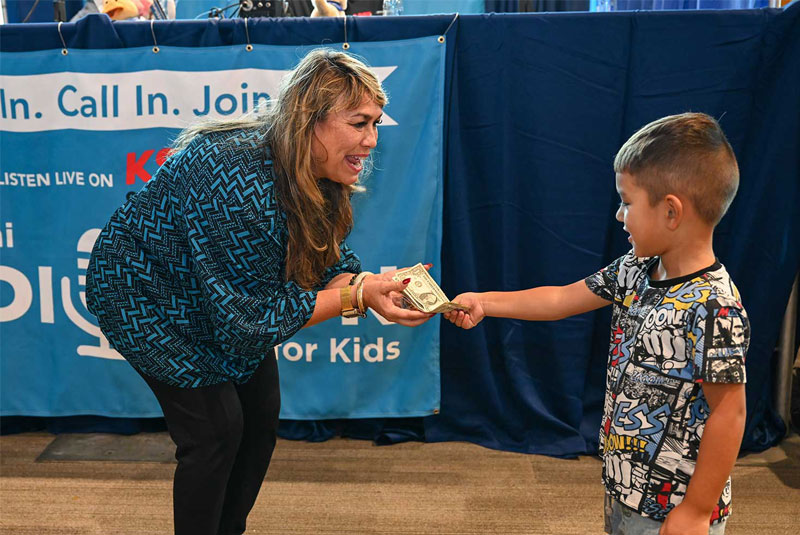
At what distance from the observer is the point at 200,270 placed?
5.54 ft

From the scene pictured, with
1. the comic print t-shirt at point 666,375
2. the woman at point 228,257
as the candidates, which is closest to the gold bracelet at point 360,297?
the woman at point 228,257

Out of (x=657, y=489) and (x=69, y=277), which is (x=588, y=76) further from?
(x=69, y=277)

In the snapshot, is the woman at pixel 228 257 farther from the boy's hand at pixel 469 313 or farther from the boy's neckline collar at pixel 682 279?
the boy's neckline collar at pixel 682 279

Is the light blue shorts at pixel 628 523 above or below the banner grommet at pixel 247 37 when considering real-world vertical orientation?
below

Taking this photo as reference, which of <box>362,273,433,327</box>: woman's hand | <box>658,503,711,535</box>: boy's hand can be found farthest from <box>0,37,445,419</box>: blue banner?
<box>658,503,711,535</box>: boy's hand

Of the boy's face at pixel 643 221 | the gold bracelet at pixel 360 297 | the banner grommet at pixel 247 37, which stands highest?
the banner grommet at pixel 247 37

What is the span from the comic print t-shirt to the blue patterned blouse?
29.5 inches

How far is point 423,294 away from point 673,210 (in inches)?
34.1

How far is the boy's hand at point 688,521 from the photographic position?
4.39 feet

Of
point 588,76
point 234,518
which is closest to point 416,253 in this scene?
point 588,76

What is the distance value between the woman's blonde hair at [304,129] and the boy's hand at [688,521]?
3.28ft

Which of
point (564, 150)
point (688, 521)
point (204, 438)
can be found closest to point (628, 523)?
point (688, 521)

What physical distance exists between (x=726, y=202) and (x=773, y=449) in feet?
7.30

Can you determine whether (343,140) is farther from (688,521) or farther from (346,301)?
(688,521)
